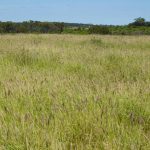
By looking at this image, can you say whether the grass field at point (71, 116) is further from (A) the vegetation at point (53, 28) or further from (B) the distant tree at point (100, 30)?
(B) the distant tree at point (100, 30)

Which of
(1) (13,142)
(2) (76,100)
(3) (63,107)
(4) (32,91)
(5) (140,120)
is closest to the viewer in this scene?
(1) (13,142)

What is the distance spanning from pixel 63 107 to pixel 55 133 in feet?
2.21

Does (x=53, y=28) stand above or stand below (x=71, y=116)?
below

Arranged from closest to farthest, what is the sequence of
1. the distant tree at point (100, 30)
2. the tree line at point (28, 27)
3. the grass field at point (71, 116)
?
the grass field at point (71, 116) → the distant tree at point (100, 30) → the tree line at point (28, 27)

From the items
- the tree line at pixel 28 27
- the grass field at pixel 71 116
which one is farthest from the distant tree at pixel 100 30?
the grass field at pixel 71 116

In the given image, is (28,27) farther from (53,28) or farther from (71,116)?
(71,116)

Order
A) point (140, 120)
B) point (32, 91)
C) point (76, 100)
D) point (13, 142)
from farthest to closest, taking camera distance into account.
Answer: point (32, 91) → point (76, 100) → point (140, 120) → point (13, 142)

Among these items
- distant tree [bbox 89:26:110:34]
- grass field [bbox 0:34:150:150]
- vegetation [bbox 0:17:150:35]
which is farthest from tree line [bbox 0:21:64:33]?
grass field [bbox 0:34:150:150]

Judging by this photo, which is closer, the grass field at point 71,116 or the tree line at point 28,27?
the grass field at point 71,116

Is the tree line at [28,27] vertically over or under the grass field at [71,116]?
under

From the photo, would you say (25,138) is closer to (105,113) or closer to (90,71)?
(105,113)

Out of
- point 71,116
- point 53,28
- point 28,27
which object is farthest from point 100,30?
point 71,116

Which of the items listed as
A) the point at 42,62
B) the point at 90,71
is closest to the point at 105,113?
the point at 90,71

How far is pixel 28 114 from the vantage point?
3.04 m
